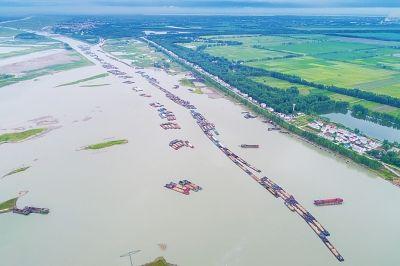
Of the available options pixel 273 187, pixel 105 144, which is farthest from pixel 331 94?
pixel 105 144

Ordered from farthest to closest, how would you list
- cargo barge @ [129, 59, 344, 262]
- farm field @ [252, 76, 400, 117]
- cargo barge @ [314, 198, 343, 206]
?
farm field @ [252, 76, 400, 117] → cargo barge @ [314, 198, 343, 206] → cargo barge @ [129, 59, 344, 262]

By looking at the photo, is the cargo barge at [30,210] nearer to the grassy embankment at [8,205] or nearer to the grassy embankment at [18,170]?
the grassy embankment at [8,205]

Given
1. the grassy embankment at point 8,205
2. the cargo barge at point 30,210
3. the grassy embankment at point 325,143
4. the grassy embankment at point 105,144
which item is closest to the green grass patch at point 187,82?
the grassy embankment at point 325,143

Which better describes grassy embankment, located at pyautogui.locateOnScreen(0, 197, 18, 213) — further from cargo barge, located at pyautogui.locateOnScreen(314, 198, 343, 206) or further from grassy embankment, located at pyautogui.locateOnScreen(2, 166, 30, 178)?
cargo barge, located at pyautogui.locateOnScreen(314, 198, 343, 206)

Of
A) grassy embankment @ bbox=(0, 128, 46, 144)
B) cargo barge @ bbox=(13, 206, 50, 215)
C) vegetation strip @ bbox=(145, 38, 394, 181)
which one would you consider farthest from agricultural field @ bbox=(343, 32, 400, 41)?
cargo barge @ bbox=(13, 206, 50, 215)

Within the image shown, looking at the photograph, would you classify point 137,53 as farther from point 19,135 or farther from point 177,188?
point 177,188

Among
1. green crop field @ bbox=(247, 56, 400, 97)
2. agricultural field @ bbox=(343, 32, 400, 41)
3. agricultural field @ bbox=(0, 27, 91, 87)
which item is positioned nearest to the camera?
green crop field @ bbox=(247, 56, 400, 97)
